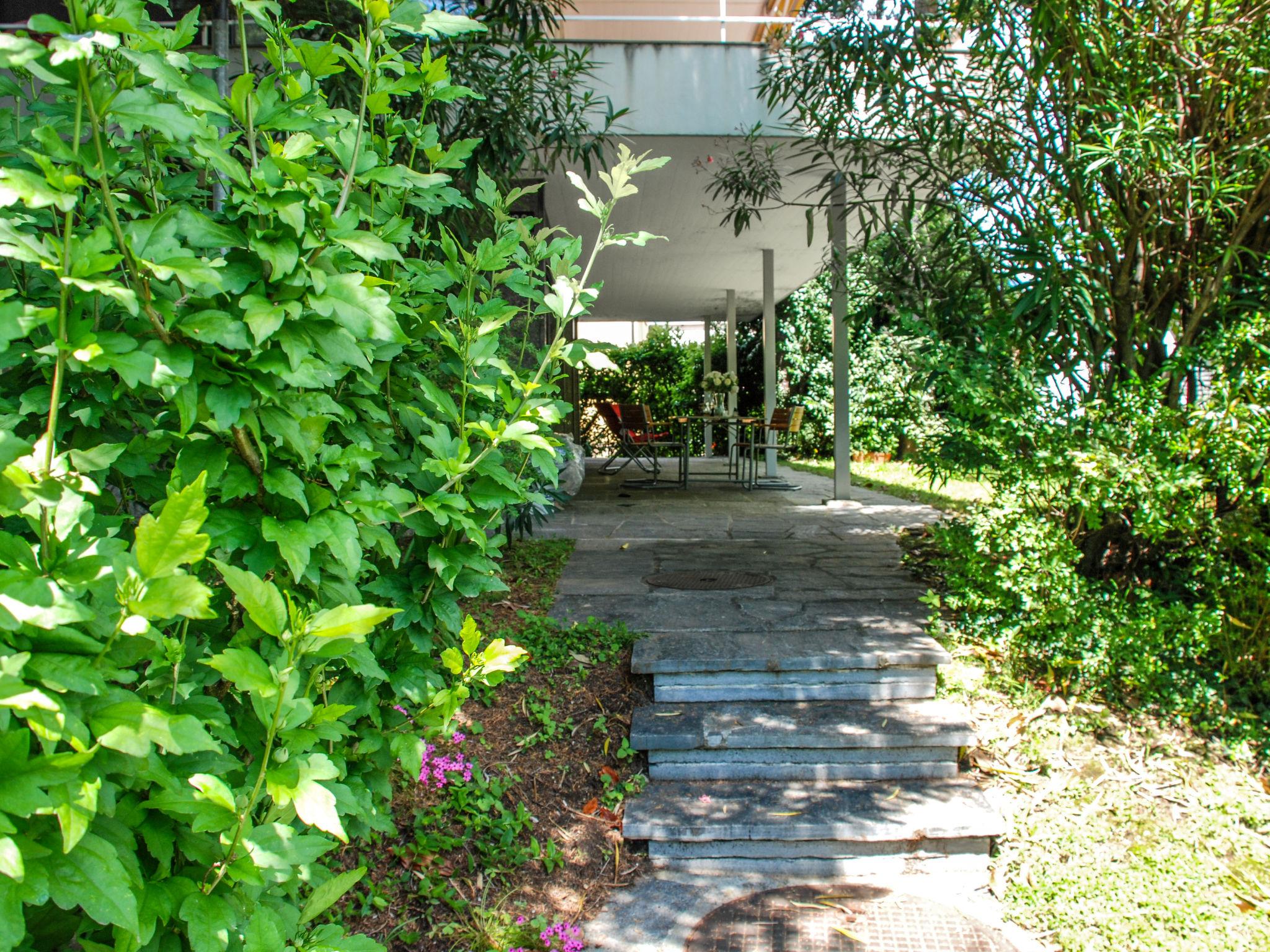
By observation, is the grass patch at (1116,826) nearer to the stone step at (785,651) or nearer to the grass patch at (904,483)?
the stone step at (785,651)

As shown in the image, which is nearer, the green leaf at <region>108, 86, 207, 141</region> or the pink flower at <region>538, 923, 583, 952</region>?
the green leaf at <region>108, 86, 207, 141</region>

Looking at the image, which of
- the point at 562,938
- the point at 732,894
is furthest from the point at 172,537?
the point at 732,894

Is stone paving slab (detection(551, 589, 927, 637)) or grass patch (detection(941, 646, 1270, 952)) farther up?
stone paving slab (detection(551, 589, 927, 637))

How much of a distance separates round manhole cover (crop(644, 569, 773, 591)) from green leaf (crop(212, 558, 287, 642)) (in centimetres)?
348

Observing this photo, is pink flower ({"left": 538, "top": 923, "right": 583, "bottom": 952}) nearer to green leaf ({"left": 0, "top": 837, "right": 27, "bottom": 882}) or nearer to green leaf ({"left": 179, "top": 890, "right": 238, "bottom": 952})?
green leaf ({"left": 179, "top": 890, "right": 238, "bottom": 952})

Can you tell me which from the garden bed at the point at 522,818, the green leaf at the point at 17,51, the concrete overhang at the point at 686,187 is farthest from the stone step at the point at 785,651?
the green leaf at the point at 17,51

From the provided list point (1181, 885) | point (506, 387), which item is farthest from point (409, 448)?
point (1181, 885)

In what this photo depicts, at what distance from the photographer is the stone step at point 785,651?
319cm

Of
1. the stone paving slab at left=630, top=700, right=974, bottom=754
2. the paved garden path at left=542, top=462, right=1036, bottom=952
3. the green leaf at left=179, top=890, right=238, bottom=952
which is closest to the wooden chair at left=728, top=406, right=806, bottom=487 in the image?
the paved garden path at left=542, top=462, right=1036, bottom=952

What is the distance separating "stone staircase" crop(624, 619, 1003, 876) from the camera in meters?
2.59

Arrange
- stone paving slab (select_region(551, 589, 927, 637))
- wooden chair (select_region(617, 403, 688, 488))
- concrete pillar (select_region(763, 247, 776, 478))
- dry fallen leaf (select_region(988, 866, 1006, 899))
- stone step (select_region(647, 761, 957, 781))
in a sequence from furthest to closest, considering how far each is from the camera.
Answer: concrete pillar (select_region(763, 247, 776, 478))
wooden chair (select_region(617, 403, 688, 488))
stone paving slab (select_region(551, 589, 927, 637))
stone step (select_region(647, 761, 957, 781))
dry fallen leaf (select_region(988, 866, 1006, 899))

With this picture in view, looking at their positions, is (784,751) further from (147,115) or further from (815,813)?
(147,115)

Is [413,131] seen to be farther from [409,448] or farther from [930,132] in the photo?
[930,132]

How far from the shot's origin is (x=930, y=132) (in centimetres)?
408
